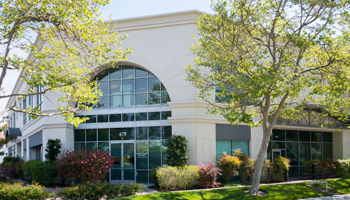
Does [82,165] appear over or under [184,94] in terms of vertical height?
under

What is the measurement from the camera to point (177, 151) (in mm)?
19375

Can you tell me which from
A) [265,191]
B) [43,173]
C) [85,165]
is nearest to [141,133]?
[85,165]

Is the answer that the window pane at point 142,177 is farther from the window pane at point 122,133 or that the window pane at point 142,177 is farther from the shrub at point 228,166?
the shrub at point 228,166

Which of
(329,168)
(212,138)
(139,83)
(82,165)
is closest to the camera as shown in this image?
(82,165)

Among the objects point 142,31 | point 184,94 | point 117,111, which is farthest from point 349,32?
point 117,111

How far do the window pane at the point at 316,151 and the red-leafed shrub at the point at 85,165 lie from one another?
16.6 meters

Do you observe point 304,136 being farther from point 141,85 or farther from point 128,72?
point 128,72

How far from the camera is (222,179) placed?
2062 centimetres

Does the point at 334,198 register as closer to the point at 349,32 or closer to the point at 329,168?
the point at 349,32

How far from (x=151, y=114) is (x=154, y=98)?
3.19 feet

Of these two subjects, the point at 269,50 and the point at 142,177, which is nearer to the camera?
the point at 269,50

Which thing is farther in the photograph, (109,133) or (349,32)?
(109,133)

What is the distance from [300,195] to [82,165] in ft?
35.9

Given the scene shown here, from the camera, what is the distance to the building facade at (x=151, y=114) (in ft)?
68.3
